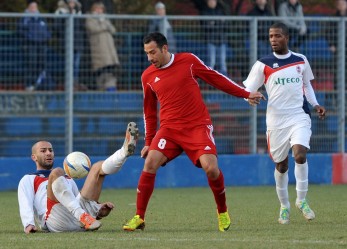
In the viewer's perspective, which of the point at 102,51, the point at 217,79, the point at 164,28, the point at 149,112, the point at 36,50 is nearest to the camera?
the point at 217,79

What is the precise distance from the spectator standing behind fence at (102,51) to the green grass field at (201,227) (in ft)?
7.86

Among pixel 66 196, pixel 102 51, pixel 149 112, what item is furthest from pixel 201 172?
pixel 66 196

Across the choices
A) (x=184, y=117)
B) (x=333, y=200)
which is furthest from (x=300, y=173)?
(x=333, y=200)

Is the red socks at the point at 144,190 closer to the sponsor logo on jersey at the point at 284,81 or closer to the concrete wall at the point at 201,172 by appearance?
the sponsor logo on jersey at the point at 284,81

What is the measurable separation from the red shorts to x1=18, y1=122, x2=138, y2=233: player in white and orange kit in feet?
1.22

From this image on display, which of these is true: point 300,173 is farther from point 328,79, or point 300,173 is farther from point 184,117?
point 328,79

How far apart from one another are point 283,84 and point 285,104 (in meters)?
0.23

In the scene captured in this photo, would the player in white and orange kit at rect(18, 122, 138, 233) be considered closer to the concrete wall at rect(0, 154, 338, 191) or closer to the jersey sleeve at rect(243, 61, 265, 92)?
the jersey sleeve at rect(243, 61, 265, 92)

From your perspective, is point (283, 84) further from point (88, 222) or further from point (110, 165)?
point (88, 222)

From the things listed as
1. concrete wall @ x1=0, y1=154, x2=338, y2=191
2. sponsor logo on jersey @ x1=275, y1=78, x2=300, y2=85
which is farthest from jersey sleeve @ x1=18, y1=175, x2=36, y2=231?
concrete wall @ x1=0, y1=154, x2=338, y2=191

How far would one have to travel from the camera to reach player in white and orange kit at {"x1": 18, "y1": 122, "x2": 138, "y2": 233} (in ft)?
37.0

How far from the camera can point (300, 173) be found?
13070 mm

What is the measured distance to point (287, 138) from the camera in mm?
13086

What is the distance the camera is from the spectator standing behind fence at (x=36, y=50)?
19000 millimetres
